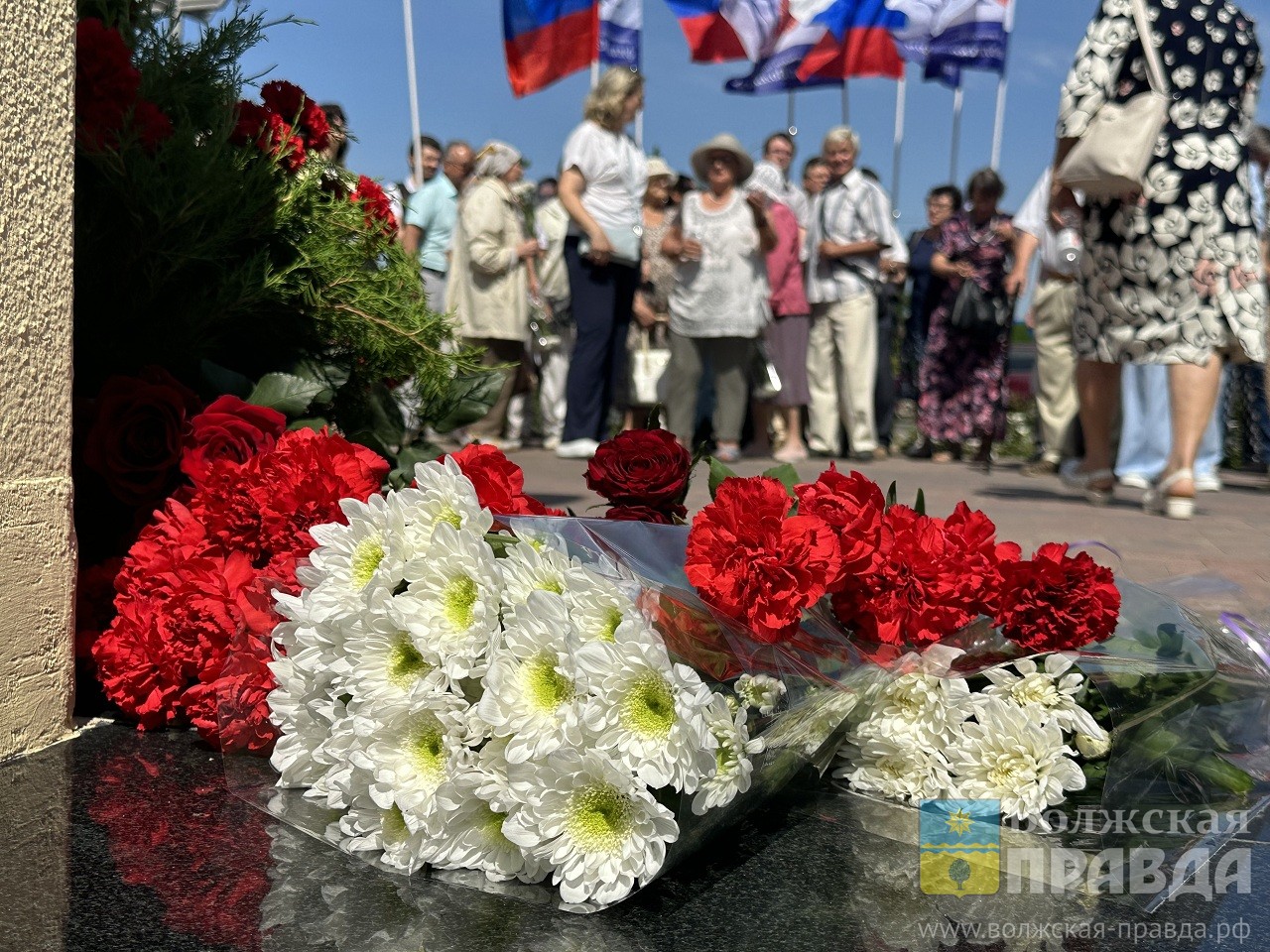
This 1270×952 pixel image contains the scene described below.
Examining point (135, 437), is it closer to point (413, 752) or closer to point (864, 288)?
point (413, 752)

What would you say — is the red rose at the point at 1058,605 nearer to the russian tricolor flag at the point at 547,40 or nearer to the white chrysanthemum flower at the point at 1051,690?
the white chrysanthemum flower at the point at 1051,690

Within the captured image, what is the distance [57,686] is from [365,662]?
0.90 meters

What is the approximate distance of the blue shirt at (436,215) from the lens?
10.3 meters

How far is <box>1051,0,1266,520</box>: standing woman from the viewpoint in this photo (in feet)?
20.1

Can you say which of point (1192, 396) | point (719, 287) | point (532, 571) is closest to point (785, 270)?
point (719, 287)

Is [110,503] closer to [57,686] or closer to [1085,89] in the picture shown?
[57,686]

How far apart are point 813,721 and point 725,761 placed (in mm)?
247

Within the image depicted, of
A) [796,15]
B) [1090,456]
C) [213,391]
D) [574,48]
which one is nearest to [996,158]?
[796,15]

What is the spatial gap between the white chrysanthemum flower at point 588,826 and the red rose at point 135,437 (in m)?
1.45

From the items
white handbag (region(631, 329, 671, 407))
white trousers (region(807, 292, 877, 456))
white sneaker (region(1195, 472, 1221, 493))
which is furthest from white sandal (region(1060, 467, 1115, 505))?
white handbag (region(631, 329, 671, 407))

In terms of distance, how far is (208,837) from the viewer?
7.24 feet

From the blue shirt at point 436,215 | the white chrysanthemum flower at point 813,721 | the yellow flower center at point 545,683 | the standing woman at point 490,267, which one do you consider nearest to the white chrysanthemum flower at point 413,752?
the yellow flower center at point 545,683

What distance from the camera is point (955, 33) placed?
52.5ft

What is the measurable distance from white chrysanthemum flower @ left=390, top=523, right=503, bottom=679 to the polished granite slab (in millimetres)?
346
